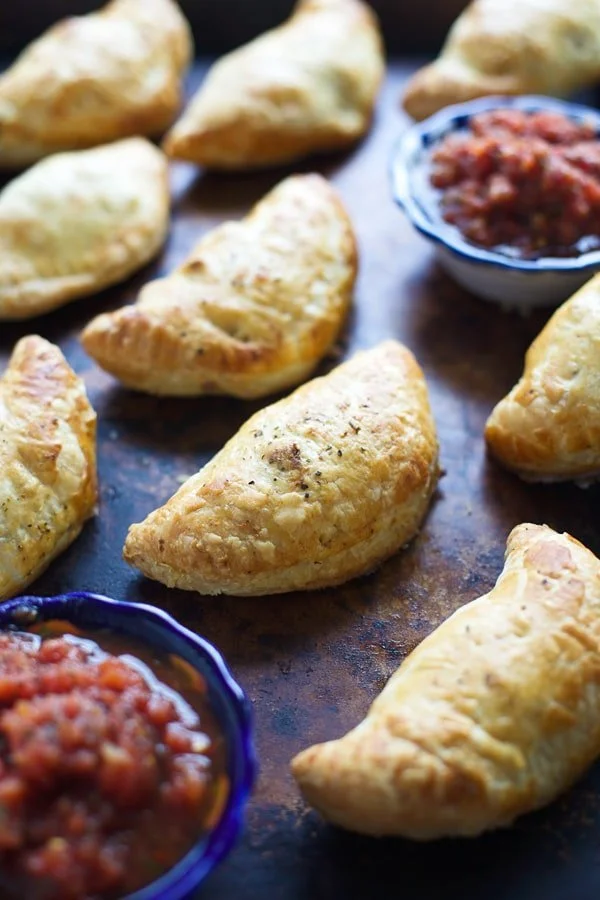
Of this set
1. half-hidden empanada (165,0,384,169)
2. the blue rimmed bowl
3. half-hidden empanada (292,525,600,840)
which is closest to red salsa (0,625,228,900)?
half-hidden empanada (292,525,600,840)

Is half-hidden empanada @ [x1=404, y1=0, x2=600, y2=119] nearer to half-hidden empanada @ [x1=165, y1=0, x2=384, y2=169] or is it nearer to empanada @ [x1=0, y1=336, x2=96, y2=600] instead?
half-hidden empanada @ [x1=165, y1=0, x2=384, y2=169]

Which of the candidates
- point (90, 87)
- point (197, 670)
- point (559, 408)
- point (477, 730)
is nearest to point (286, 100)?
point (90, 87)

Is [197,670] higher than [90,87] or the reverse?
the reverse

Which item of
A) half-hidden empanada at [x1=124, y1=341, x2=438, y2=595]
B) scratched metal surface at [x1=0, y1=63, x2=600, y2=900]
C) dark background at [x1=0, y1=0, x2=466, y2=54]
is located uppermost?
dark background at [x1=0, y1=0, x2=466, y2=54]

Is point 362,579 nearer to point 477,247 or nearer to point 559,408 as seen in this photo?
point 559,408

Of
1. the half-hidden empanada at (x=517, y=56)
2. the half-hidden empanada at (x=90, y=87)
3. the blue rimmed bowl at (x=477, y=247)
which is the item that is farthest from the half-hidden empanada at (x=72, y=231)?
the half-hidden empanada at (x=517, y=56)

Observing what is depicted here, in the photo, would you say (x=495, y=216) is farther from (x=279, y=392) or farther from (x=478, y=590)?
(x=478, y=590)
